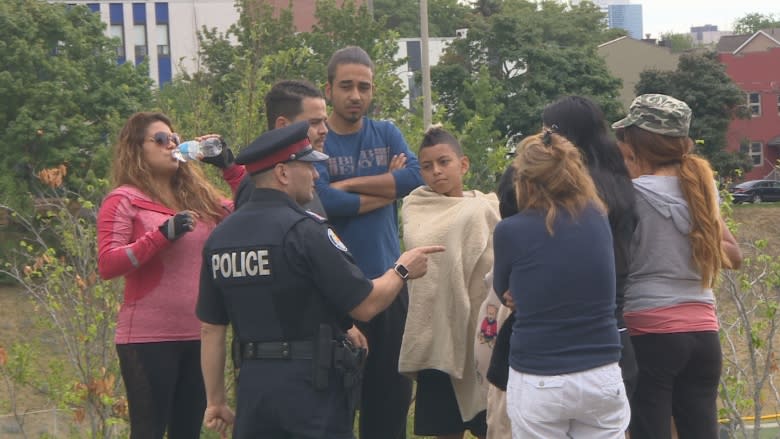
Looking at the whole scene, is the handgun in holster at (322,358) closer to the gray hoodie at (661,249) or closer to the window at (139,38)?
the gray hoodie at (661,249)

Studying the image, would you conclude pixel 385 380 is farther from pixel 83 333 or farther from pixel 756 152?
pixel 756 152

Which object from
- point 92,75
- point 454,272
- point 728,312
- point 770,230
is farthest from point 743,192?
point 454,272

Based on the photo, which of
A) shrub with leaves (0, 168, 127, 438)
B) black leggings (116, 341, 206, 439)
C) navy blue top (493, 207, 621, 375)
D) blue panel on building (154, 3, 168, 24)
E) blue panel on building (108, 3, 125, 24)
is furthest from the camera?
blue panel on building (154, 3, 168, 24)

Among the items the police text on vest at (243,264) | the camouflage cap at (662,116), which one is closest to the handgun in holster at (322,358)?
the police text on vest at (243,264)

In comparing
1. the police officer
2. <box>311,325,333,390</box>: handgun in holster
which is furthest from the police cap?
<box>311,325,333,390</box>: handgun in holster

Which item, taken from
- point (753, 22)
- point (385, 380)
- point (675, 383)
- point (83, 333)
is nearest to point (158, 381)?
point (385, 380)

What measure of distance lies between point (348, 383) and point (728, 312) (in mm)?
7992

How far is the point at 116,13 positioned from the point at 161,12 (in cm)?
263

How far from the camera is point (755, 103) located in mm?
66375

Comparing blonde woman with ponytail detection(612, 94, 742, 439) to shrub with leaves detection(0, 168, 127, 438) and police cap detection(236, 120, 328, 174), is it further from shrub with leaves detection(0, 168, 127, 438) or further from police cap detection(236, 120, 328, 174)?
shrub with leaves detection(0, 168, 127, 438)

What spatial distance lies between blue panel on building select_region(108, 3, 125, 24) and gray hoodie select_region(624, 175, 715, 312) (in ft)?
226

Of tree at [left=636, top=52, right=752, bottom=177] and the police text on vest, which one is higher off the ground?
tree at [left=636, top=52, right=752, bottom=177]

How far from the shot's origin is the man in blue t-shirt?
554cm

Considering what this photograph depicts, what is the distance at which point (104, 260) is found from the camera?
543 cm
